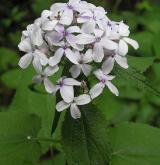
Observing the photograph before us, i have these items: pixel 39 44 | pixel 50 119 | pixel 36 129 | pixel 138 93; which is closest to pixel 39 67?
pixel 39 44

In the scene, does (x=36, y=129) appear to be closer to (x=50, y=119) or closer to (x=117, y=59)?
(x=50, y=119)

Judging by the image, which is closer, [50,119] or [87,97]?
[87,97]

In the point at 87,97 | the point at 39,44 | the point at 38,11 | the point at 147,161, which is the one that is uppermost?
the point at 39,44

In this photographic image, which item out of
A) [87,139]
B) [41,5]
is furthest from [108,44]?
[41,5]

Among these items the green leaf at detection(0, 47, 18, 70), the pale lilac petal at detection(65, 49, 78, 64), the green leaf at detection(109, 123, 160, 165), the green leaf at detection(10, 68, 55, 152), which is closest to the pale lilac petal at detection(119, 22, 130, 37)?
the pale lilac petal at detection(65, 49, 78, 64)

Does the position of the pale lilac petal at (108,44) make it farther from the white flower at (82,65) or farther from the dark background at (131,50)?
the dark background at (131,50)

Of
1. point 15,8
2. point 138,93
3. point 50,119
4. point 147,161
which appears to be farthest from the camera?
point 15,8
